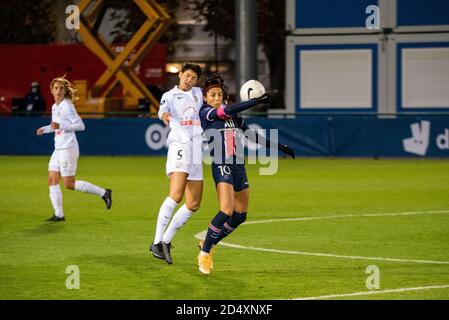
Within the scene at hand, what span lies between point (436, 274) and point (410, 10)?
22.4 m

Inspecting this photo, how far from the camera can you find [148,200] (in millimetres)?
20672

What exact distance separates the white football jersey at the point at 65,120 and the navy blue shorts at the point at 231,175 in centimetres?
534

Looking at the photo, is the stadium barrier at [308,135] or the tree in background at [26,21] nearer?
the stadium barrier at [308,135]

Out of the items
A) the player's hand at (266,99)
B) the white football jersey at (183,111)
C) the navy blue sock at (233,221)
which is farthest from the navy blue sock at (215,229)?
the player's hand at (266,99)

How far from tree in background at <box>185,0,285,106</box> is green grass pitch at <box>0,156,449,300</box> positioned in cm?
2360

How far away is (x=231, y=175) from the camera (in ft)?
40.8

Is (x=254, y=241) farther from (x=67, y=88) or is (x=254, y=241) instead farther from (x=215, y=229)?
(x=67, y=88)

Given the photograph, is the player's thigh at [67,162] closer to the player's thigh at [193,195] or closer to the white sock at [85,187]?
the white sock at [85,187]

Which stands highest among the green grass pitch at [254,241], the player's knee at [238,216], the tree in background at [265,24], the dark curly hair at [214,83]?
the tree in background at [265,24]

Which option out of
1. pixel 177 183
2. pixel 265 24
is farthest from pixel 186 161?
pixel 265 24

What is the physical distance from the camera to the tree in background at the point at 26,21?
51.7 metres

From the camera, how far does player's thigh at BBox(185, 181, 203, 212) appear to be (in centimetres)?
1305

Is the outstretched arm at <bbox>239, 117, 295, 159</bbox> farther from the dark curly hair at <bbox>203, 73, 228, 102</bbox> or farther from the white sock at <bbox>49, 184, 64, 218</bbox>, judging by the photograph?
the white sock at <bbox>49, 184, 64, 218</bbox>
